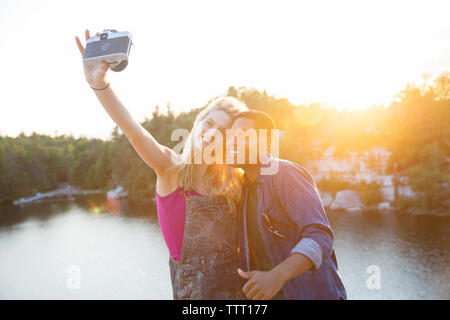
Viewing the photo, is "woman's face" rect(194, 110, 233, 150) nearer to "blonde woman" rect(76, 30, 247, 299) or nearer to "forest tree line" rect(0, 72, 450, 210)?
"blonde woman" rect(76, 30, 247, 299)

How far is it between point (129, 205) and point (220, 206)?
56389mm

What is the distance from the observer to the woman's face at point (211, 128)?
5.59 ft

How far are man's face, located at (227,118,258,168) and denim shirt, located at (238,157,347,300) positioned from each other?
0.31 ft

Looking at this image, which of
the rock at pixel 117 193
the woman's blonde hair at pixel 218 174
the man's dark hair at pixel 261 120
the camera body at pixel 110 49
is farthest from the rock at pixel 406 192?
the rock at pixel 117 193

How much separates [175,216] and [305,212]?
2.14 ft

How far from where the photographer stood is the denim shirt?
1327 mm

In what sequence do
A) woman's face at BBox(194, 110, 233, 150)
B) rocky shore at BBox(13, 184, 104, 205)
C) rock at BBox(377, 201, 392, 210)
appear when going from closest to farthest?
1. woman's face at BBox(194, 110, 233, 150)
2. rock at BBox(377, 201, 392, 210)
3. rocky shore at BBox(13, 184, 104, 205)

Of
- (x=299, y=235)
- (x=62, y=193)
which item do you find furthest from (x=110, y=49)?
(x=62, y=193)

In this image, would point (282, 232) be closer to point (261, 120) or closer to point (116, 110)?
point (261, 120)

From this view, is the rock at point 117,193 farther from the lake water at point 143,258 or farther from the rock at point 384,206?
the rock at point 384,206

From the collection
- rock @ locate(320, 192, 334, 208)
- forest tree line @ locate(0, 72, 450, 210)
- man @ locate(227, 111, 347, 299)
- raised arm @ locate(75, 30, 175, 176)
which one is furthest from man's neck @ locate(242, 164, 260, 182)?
rock @ locate(320, 192, 334, 208)

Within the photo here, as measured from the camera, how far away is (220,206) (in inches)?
64.8
